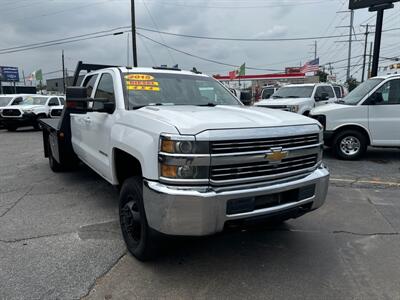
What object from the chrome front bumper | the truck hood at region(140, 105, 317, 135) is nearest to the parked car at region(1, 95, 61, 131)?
the truck hood at region(140, 105, 317, 135)

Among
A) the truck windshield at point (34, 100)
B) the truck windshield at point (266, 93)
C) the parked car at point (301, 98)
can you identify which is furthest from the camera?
the truck windshield at point (266, 93)

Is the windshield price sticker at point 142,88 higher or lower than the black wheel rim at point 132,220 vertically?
higher

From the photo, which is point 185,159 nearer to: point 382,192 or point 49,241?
point 49,241

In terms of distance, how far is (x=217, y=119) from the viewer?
10.2 feet

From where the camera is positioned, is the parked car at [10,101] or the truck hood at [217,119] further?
the parked car at [10,101]

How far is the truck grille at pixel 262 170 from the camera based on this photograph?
2893mm

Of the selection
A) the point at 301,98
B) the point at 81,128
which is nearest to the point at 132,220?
the point at 81,128

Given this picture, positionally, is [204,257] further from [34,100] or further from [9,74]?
A: [9,74]

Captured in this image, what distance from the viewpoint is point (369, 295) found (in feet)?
9.62

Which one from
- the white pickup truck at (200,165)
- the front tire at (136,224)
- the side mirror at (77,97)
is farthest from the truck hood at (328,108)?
the front tire at (136,224)

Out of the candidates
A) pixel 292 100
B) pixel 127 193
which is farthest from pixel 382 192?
pixel 292 100

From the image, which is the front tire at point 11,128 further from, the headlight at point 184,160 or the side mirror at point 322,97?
the headlight at point 184,160

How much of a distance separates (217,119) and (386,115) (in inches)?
261

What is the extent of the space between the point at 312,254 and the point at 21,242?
3.17m
